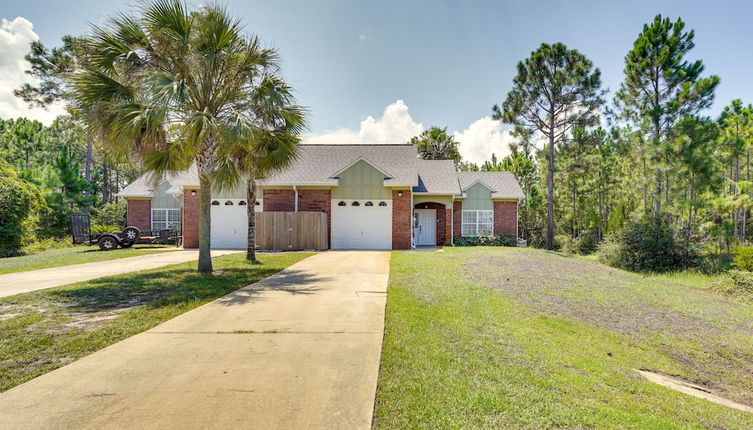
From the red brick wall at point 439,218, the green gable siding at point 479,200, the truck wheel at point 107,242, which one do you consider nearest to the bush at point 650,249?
the green gable siding at point 479,200

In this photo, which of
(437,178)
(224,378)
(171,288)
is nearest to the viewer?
(224,378)

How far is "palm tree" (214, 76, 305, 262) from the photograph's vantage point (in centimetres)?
→ 950

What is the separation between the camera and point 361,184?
16641 mm

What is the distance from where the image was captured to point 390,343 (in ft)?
13.8

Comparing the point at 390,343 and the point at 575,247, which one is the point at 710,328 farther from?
the point at 575,247

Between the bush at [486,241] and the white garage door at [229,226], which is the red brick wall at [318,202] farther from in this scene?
the bush at [486,241]

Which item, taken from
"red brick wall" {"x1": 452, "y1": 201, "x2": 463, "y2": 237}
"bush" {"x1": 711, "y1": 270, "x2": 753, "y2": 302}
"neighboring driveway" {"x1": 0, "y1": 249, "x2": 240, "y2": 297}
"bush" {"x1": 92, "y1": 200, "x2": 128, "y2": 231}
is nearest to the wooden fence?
"neighboring driveway" {"x1": 0, "y1": 249, "x2": 240, "y2": 297}

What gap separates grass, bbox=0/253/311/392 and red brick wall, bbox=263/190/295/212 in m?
7.64

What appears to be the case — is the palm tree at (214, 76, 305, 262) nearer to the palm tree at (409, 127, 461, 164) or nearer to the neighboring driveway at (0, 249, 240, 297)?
the neighboring driveway at (0, 249, 240, 297)

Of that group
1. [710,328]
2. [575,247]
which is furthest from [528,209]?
[710,328]

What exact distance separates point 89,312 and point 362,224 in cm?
1188

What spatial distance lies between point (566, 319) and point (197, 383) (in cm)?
562

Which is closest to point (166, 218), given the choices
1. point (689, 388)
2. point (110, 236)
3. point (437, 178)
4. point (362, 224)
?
point (110, 236)

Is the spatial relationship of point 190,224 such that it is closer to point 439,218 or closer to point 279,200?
point 279,200
